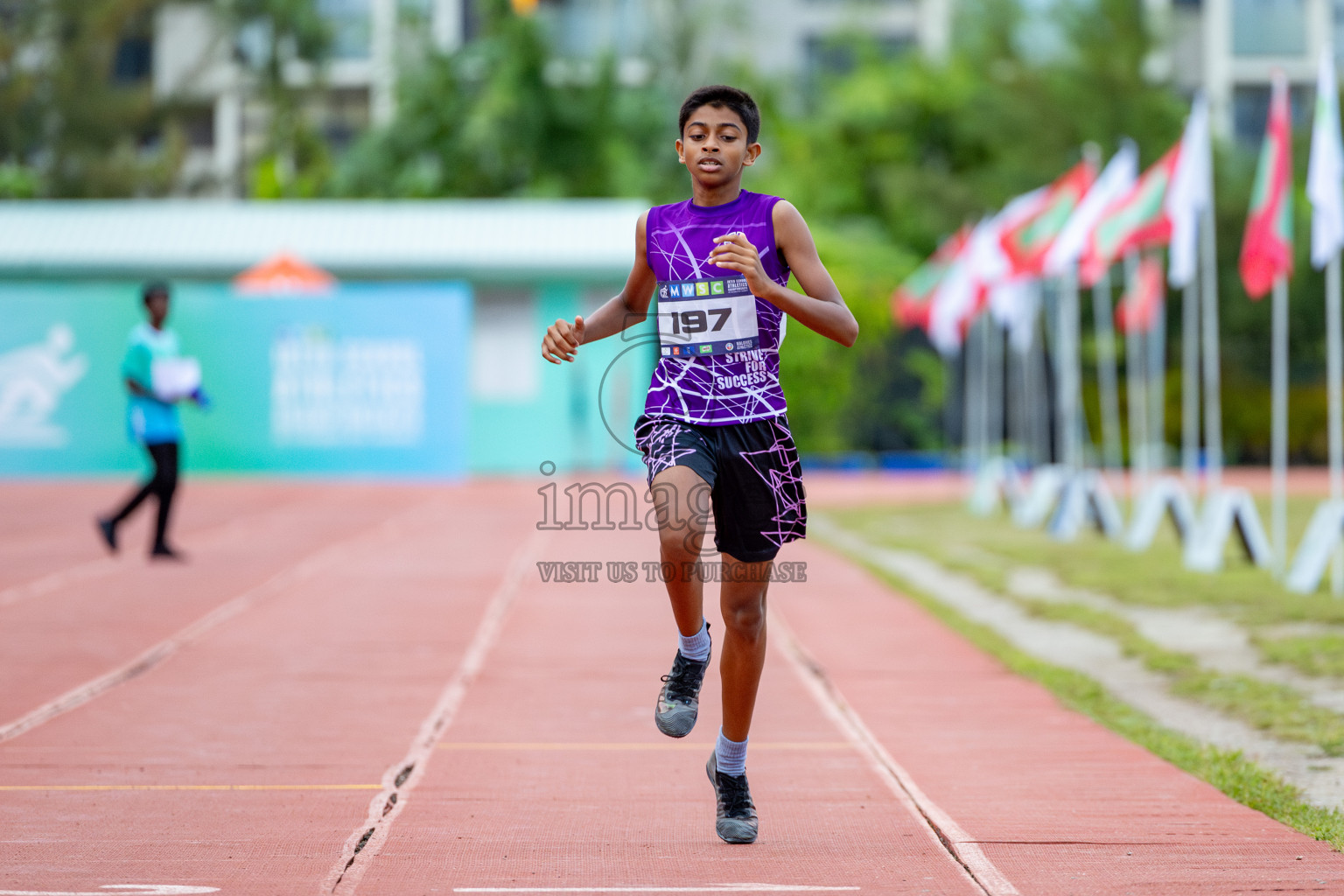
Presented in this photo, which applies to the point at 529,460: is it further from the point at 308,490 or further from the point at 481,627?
the point at 481,627

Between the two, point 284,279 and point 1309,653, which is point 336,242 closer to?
point 284,279

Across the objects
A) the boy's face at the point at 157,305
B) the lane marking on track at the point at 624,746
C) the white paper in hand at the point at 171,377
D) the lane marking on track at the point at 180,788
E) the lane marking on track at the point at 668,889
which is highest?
the boy's face at the point at 157,305

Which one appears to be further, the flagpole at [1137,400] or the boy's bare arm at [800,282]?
the flagpole at [1137,400]

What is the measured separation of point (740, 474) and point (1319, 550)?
23.3 ft

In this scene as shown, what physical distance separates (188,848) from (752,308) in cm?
210

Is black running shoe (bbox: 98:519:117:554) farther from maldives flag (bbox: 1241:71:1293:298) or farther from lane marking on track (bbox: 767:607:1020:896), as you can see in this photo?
maldives flag (bbox: 1241:71:1293:298)

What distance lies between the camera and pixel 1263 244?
11.3 metres

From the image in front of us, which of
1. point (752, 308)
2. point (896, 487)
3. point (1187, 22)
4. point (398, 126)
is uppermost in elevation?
point (1187, 22)

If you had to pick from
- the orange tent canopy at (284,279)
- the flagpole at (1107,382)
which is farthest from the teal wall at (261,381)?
the flagpole at (1107,382)

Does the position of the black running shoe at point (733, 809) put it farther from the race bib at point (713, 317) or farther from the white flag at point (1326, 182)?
the white flag at point (1326, 182)

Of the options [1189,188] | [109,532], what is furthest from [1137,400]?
[109,532]

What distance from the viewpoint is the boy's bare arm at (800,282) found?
12.9ft

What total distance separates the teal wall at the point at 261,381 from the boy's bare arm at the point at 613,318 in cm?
1811

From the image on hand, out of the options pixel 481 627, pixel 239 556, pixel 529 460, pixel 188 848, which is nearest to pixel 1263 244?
pixel 481 627
